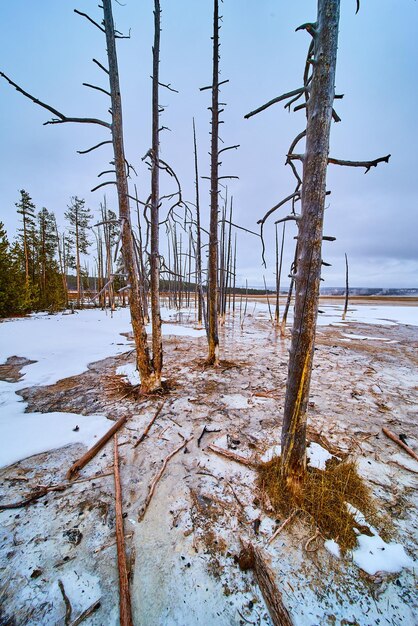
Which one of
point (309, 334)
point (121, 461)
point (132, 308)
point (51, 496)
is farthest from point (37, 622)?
point (132, 308)

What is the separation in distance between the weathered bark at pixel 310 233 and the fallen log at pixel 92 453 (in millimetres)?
2461

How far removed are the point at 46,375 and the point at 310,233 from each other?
6826 millimetres

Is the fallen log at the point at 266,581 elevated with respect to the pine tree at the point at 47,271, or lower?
lower

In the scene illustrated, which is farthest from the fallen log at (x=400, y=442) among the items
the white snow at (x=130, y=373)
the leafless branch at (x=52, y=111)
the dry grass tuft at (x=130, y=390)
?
the leafless branch at (x=52, y=111)

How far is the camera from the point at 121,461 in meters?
2.90

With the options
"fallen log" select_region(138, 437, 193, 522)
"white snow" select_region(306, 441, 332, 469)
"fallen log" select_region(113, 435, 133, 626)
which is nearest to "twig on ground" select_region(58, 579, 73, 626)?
"fallen log" select_region(113, 435, 133, 626)

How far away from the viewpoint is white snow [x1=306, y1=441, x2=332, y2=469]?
2732 mm

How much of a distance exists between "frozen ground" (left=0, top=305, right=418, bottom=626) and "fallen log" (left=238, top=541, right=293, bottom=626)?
57mm

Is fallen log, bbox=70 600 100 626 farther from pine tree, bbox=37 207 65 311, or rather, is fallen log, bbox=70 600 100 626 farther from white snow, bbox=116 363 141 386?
pine tree, bbox=37 207 65 311

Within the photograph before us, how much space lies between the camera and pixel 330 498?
223 centimetres

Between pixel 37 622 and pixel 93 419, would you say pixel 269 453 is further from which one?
pixel 93 419

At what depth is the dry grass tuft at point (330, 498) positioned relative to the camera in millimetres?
2018

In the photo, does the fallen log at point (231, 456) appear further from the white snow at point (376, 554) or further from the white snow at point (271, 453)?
the white snow at point (376, 554)

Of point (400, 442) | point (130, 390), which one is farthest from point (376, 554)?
point (130, 390)
